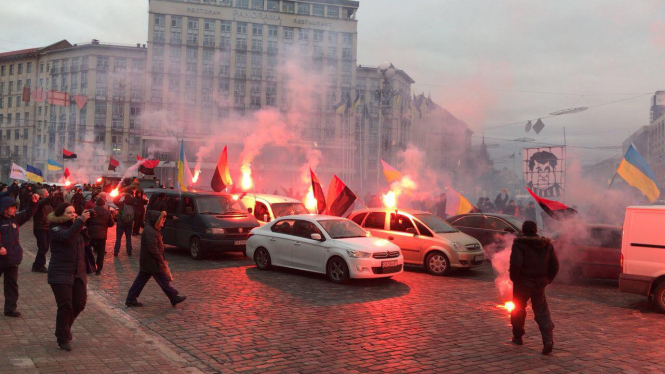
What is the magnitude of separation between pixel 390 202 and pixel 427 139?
51853 millimetres

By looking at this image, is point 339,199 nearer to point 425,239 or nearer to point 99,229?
point 425,239

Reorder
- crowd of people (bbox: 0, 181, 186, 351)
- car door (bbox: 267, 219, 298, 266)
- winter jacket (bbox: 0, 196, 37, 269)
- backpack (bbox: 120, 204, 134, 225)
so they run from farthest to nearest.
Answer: backpack (bbox: 120, 204, 134, 225), car door (bbox: 267, 219, 298, 266), winter jacket (bbox: 0, 196, 37, 269), crowd of people (bbox: 0, 181, 186, 351)

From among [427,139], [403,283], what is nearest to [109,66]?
[427,139]

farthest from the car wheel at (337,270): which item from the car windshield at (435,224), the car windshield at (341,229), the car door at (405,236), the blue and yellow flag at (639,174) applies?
the blue and yellow flag at (639,174)

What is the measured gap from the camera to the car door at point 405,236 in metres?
12.9

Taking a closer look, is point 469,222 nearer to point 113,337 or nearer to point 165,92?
point 113,337

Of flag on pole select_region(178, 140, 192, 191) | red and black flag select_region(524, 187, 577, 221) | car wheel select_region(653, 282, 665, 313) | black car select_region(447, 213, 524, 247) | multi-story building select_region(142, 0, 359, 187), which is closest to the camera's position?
car wheel select_region(653, 282, 665, 313)

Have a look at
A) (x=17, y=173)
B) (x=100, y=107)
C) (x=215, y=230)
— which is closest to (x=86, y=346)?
(x=215, y=230)

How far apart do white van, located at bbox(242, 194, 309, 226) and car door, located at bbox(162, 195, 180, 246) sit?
2.04 meters

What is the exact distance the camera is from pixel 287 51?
223 ft

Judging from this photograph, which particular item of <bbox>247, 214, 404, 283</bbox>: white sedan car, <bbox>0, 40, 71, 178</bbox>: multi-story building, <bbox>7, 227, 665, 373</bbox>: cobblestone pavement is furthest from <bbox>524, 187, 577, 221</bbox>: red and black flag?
<bbox>0, 40, 71, 178</bbox>: multi-story building

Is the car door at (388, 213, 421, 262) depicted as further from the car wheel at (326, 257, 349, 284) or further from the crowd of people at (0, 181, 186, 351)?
the crowd of people at (0, 181, 186, 351)

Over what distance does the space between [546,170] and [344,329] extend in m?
14.1

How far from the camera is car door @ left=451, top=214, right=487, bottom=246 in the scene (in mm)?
14883
